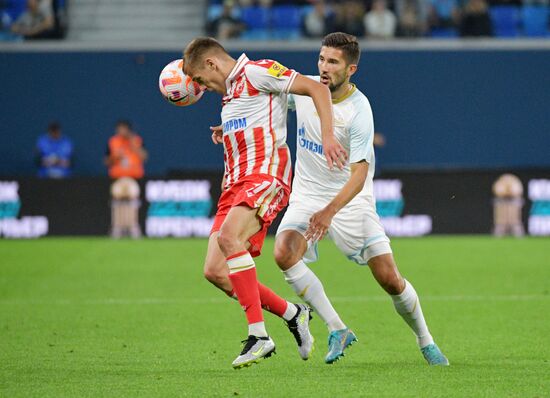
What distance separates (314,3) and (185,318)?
13.4 metres

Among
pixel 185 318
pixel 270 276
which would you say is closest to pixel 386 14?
pixel 270 276

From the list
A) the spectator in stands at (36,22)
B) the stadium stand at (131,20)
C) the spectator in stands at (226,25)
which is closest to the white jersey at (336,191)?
the spectator in stands at (226,25)

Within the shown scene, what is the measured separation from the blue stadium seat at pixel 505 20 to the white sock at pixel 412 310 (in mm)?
16230

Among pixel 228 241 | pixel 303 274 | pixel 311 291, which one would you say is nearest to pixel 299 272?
pixel 303 274

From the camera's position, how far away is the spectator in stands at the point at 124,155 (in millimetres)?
20578

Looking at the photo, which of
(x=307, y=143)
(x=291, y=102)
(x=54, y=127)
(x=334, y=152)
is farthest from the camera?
(x=54, y=127)

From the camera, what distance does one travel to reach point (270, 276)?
45.2 feet

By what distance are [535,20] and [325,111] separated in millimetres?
17003

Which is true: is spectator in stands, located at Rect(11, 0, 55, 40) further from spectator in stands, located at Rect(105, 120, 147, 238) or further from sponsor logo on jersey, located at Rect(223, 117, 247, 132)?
sponsor logo on jersey, located at Rect(223, 117, 247, 132)

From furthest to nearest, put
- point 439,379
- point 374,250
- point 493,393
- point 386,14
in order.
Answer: point 386,14 → point 374,250 → point 439,379 → point 493,393

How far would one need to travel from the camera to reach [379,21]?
22.1m

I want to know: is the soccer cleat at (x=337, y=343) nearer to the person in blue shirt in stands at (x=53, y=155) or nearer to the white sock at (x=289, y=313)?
the white sock at (x=289, y=313)

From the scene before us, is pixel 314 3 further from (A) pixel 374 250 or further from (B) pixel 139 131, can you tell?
(A) pixel 374 250

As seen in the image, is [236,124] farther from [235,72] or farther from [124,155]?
[124,155]
